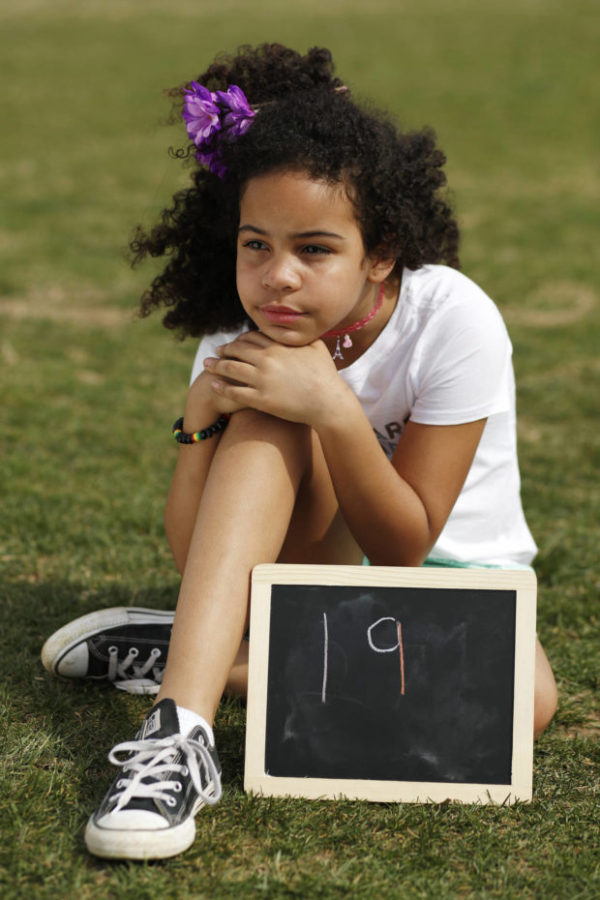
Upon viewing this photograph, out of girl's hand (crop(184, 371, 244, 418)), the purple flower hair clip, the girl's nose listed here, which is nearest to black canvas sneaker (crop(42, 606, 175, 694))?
girl's hand (crop(184, 371, 244, 418))

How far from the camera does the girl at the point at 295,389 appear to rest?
2287mm

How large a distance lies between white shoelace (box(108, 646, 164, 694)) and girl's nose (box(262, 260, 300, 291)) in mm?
1045

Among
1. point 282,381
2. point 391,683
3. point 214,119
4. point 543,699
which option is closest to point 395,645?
point 391,683

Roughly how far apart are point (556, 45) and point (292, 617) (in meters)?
18.2

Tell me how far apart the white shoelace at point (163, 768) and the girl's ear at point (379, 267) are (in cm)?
115

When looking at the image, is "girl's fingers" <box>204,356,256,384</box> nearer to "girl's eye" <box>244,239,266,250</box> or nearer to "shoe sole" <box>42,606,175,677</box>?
"girl's eye" <box>244,239,266,250</box>

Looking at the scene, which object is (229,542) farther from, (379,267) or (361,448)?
(379,267)

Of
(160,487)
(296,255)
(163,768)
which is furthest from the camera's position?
(160,487)

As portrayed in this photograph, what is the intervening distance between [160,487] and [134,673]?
1.54m

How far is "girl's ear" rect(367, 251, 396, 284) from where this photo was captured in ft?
8.59

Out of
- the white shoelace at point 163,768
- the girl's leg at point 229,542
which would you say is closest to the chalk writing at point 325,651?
the girl's leg at point 229,542

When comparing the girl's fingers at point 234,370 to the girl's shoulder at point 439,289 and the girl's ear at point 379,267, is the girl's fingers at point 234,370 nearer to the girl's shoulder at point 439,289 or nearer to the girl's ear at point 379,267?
the girl's ear at point 379,267

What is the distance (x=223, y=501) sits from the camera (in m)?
2.36

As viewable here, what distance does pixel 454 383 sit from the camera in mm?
2584
